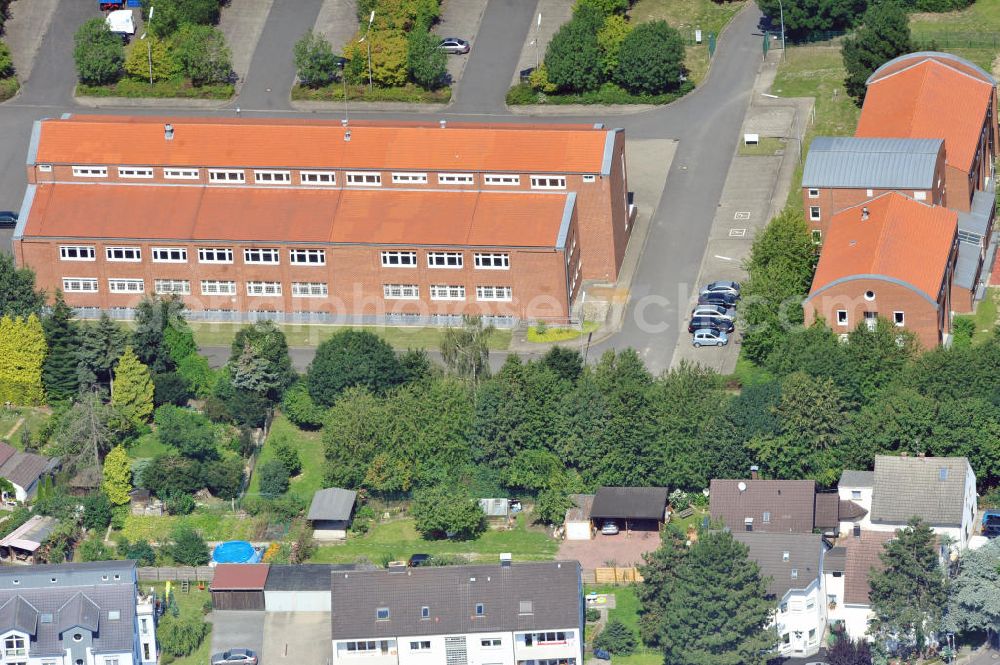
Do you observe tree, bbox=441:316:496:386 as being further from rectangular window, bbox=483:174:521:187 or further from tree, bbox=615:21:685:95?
tree, bbox=615:21:685:95

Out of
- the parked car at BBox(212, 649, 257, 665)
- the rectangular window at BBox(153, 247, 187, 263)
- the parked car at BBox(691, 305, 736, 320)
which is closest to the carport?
the parked car at BBox(691, 305, 736, 320)

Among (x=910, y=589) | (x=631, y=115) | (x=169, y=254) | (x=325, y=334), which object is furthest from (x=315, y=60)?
(x=910, y=589)

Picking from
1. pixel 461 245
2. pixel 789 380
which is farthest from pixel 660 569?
pixel 461 245

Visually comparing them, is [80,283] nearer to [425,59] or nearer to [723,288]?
[425,59]

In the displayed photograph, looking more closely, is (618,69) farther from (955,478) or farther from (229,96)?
(955,478)

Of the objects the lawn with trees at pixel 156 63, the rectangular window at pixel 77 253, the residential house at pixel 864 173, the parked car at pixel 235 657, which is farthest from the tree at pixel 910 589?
the lawn with trees at pixel 156 63

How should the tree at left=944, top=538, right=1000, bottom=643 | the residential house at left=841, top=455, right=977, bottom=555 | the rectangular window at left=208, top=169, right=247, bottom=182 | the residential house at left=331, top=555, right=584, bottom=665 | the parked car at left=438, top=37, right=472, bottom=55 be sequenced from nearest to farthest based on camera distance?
the tree at left=944, top=538, right=1000, bottom=643 → the residential house at left=331, top=555, right=584, bottom=665 → the residential house at left=841, top=455, right=977, bottom=555 → the rectangular window at left=208, top=169, right=247, bottom=182 → the parked car at left=438, top=37, right=472, bottom=55

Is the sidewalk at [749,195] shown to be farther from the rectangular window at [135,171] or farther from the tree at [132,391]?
the rectangular window at [135,171]
